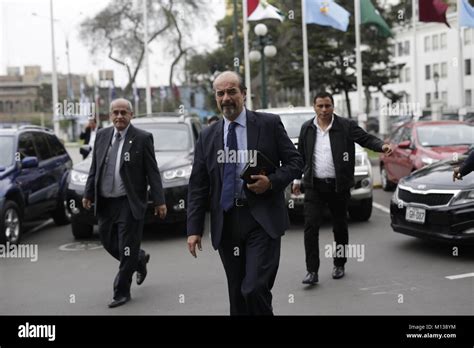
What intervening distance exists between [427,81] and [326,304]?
7725 centimetres

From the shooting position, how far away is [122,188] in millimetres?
6637

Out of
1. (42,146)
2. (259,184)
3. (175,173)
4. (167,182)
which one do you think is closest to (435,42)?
(42,146)

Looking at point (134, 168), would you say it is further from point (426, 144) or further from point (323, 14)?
point (323, 14)

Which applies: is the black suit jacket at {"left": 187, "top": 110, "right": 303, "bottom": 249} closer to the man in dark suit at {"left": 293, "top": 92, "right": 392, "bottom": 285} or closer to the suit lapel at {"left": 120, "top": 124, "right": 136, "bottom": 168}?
the suit lapel at {"left": 120, "top": 124, "right": 136, "bottom": 168}

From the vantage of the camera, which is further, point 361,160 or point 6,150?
point 361,160

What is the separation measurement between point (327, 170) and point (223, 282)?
1.64 meters

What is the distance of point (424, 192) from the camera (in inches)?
325

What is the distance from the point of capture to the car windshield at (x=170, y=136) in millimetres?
11344

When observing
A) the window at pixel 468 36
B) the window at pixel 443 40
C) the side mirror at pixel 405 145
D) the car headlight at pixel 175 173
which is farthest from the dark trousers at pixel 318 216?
the window at pixel 443 40

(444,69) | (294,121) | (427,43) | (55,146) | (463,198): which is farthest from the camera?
(427,43)

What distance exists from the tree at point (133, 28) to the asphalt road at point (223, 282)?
3371 cm
